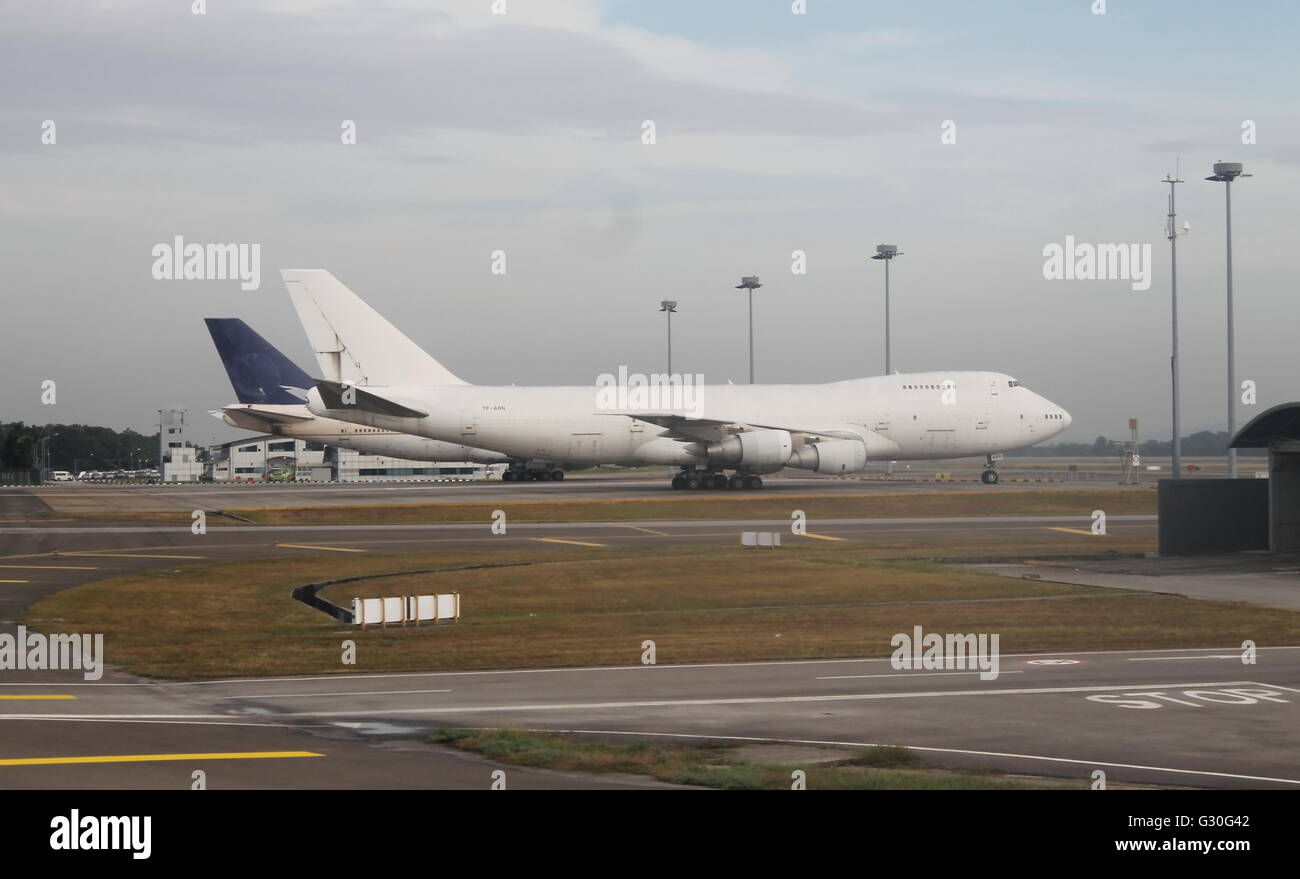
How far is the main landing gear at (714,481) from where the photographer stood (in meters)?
66.1

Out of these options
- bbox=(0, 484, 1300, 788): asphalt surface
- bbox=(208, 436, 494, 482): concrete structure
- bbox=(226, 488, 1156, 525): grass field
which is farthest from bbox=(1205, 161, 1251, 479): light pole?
bbox=(208, 436, 494, 482): concrete structure

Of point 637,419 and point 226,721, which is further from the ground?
point 637,419

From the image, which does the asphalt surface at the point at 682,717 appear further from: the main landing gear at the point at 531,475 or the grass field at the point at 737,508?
the main landing gear at the point at 531,475

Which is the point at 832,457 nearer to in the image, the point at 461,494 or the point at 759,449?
the point at 759,449

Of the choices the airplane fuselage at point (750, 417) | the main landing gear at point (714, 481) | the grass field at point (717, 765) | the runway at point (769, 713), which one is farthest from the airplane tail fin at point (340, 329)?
the grass field at point (717, 765)

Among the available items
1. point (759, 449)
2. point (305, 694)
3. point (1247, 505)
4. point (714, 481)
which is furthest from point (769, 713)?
point (714, 481)

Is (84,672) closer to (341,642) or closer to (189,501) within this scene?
(341,642)

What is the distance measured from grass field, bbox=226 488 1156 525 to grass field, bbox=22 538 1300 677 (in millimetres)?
16314

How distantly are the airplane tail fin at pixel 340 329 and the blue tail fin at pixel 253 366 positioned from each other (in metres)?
5.13

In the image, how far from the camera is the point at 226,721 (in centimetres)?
1519
